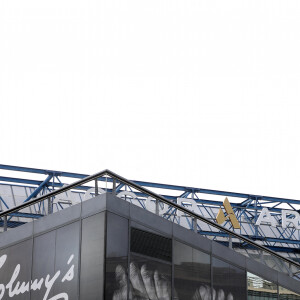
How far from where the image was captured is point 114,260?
25438 millimetres

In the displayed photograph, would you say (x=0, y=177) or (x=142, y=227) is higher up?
(x=0, y=177)

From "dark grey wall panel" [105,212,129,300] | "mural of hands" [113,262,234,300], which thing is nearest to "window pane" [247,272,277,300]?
"mural of hands" [113,262,234,300]

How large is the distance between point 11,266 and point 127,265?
575 centimetres

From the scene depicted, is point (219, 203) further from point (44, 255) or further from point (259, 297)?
point (44, 255)

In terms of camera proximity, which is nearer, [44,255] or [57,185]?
[44,255]

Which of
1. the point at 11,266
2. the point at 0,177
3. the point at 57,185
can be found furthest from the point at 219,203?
the point at 11,266

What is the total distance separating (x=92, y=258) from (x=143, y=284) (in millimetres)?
2025

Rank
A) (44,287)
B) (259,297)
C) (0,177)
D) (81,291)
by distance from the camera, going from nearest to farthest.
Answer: (81,291) < (44,287) < (259,297) < (0,177)

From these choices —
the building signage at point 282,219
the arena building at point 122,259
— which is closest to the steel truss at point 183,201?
the building signage at point 282,219

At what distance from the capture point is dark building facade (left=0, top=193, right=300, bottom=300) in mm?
25578

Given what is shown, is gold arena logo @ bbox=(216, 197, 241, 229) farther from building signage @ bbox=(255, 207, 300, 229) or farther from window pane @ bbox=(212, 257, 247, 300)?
window pane @ bbox=(212, 257, 247, 300)

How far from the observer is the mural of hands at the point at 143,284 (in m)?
25.4

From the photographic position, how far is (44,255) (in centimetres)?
2789

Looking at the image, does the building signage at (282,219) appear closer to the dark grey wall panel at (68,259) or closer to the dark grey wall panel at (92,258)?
the dark grey wall panel at (68,259)
